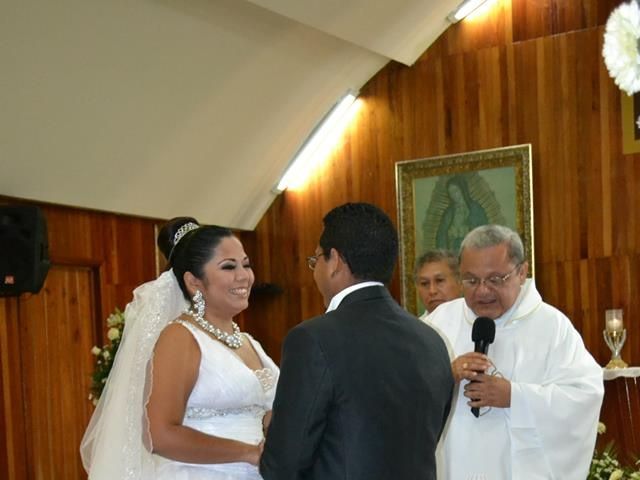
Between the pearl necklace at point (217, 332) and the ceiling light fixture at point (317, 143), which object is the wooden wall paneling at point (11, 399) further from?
the pearl necklace at point (217, 332)

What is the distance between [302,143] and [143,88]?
215 cm

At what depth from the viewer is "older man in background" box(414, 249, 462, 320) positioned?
5.51m

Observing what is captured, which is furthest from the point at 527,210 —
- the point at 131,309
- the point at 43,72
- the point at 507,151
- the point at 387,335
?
the point at 387,335

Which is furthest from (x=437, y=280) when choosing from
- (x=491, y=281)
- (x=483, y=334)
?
(x=483, y=334)

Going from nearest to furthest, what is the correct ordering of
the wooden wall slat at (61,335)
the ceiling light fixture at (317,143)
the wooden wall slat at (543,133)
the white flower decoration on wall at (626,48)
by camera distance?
1. the white flower decoration on wall at (626,48)
2. the wooden wall slat at (61,335)
3. the wooden wall slat at (543,133)
4. the ceiling light fixture at (317,143)

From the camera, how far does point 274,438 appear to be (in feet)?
7.73

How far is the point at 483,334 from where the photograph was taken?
342cm

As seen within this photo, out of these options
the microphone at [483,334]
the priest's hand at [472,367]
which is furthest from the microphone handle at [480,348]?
the priest's hand at [472,367]

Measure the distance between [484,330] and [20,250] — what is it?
3.16m

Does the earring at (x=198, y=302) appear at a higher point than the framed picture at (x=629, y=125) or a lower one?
lower

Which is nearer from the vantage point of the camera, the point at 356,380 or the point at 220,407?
the point at 356,380

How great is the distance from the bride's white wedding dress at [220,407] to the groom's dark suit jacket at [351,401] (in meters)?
1.02

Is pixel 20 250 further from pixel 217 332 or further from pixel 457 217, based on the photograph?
pixel 457 217

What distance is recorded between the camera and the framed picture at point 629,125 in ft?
22.6
